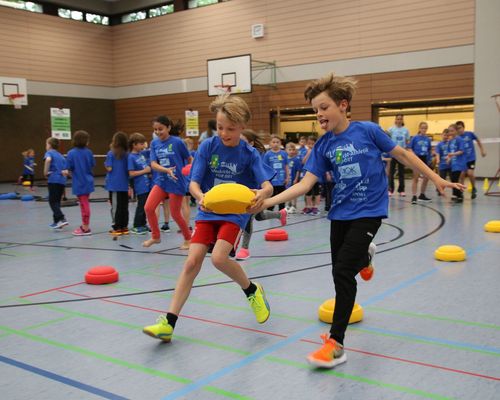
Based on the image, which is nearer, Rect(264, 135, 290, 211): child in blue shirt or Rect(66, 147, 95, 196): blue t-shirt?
Rect(66, 147, 95, 196): blue t-shirt

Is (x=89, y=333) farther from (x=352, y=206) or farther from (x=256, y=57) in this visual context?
(x=256, y=57)

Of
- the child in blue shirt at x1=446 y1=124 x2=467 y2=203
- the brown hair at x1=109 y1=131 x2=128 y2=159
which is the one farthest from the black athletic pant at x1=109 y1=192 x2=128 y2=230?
the child in blue shirt at x1=446 y1=124 x2=467 y2=203

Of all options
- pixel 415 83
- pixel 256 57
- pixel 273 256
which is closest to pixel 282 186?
pixel 273 256

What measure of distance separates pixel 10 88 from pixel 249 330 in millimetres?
19917

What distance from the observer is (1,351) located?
3.36 meters

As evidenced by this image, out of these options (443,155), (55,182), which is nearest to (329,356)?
(55,182)

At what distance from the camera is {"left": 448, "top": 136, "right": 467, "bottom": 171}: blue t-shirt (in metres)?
11.6

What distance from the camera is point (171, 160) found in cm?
694

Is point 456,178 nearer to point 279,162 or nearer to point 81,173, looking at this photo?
point 279,162

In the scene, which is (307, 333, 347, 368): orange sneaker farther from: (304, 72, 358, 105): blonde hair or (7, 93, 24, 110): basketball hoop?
(7, 93, 24, 110): basketball hoop

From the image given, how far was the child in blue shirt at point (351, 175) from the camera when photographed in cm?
316

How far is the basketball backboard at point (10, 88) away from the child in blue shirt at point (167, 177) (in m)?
15.6

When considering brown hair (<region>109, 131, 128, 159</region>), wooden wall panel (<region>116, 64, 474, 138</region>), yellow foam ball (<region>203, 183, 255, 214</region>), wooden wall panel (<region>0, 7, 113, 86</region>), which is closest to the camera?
yellow foam ball (<region>203, 183, 255, 214</region>)

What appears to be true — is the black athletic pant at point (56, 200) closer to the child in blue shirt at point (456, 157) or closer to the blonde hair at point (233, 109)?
the blonde hair at point (233, 109)
